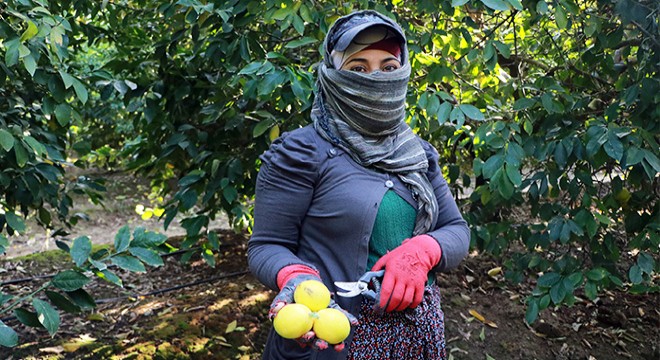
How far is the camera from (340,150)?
168 centimetres

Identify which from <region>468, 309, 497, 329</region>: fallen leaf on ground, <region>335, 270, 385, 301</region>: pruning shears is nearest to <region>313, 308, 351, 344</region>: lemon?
<region>335, 270, 385, 301</region>: pruning shears

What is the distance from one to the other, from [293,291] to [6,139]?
1.44 meters

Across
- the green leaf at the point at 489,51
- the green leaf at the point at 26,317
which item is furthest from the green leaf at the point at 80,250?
the green leaf at the point at 489,51

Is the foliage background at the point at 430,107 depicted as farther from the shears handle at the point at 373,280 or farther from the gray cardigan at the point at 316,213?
the shears handle at the point at 373,280

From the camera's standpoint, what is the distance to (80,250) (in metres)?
2.02

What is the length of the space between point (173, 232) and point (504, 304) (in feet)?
15.2

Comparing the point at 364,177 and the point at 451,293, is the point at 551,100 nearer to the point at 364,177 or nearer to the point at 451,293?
the point at 364,177

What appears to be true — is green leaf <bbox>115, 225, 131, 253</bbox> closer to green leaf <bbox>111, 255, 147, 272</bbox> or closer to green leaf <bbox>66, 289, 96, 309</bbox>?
green leaf <bbox>111, 255, 147, 272</bbox>

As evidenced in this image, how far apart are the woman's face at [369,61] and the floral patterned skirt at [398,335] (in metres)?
0.60

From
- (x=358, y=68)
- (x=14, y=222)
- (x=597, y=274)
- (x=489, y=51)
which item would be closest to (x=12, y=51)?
(x=14, y=222)

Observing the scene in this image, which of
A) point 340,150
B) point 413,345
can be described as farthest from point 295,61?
point 413,345

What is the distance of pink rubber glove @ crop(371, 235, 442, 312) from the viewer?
1532 mm

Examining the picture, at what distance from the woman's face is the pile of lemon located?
57 cm

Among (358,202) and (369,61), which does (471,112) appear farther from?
(358,202)
